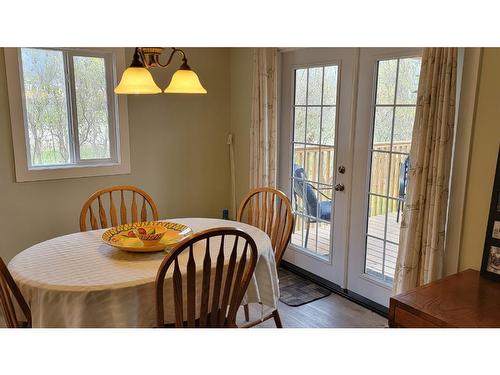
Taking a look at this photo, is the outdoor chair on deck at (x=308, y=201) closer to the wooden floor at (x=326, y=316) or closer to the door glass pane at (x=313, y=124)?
the door glass pane at (x=313, y=124)

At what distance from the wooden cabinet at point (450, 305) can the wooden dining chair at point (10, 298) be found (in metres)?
1.51

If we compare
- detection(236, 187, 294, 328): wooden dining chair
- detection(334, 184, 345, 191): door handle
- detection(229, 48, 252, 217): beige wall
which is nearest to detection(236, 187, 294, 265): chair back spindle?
detection(236, 187, 294, 328): wooden dining chair

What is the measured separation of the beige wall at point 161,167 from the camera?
287cm

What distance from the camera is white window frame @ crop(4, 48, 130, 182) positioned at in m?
2.74

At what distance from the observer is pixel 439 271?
2.13 metres

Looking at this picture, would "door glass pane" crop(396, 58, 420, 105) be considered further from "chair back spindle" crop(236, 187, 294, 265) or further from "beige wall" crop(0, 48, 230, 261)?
"beige wall" crop(0, 48, 230, 261)

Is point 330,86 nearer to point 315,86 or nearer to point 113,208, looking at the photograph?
point 315,86

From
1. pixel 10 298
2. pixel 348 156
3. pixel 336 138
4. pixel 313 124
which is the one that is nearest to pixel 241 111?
pixel 313 124

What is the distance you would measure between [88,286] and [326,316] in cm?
175

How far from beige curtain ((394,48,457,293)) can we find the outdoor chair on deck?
92cm
